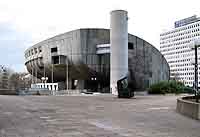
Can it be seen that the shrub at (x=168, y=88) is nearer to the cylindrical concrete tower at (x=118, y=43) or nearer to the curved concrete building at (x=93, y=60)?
the cylindrical concrete tower at (x=118, y=43)

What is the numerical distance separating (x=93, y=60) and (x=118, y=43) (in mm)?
24768

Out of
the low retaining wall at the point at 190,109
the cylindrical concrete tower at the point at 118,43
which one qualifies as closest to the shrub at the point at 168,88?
the cylindrical concrete tower at the point at 118,43

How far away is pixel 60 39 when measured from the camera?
83.5m

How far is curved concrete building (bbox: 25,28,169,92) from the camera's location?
78.3 meters

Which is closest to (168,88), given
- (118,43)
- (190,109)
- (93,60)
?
(118,43)

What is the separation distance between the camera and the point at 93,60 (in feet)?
257

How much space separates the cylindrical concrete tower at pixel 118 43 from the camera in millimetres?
53781

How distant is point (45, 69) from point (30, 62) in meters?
13.1

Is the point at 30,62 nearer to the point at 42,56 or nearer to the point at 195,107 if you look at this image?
the point at 42,56

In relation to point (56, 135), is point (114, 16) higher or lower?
higher

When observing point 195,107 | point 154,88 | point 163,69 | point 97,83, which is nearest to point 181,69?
point 163,69

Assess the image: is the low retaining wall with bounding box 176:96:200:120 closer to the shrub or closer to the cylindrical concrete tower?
the shrub

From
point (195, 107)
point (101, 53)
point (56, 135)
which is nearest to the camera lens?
point (56, 135)

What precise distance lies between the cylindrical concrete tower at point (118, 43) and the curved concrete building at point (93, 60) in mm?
19627
